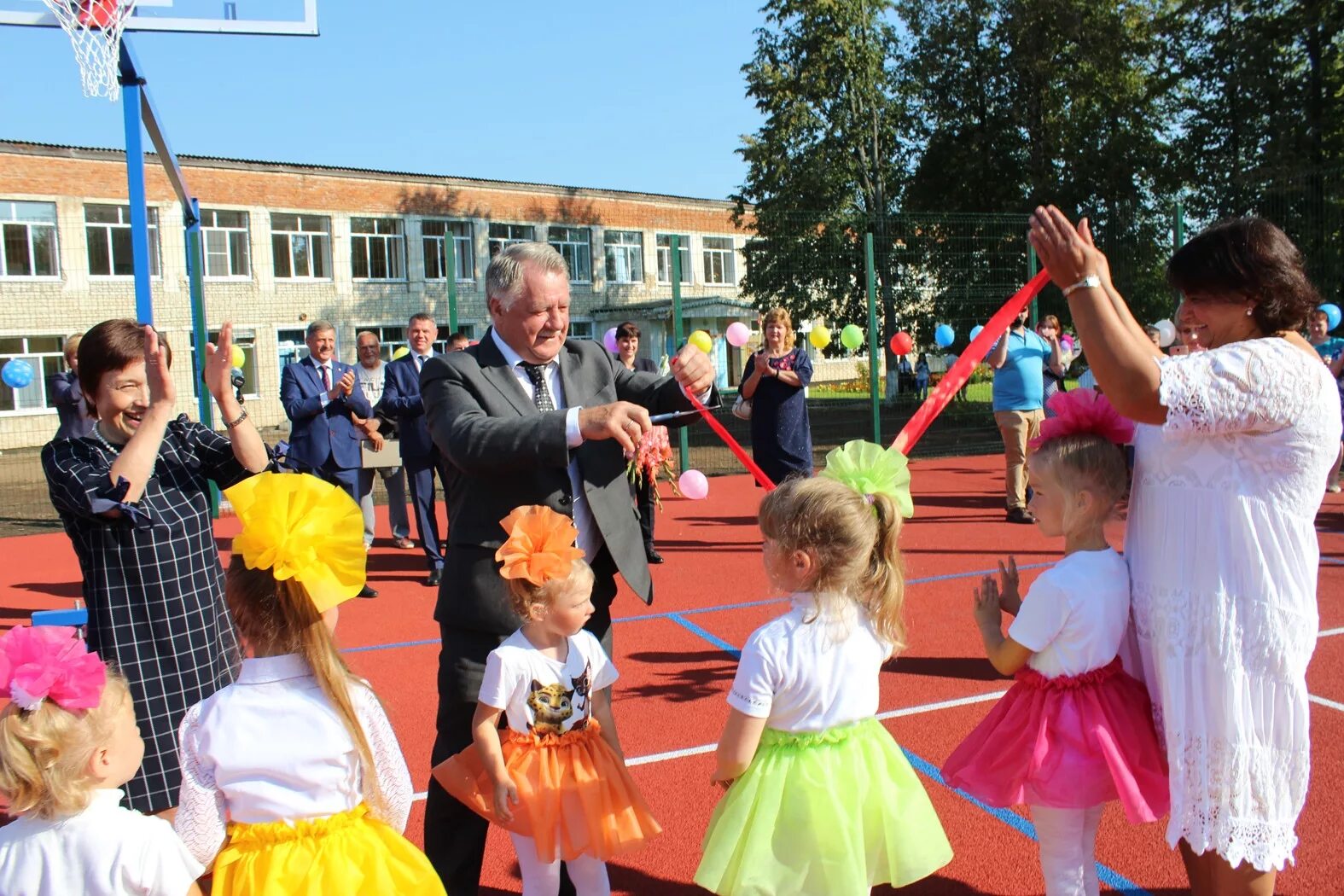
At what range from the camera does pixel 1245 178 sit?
24469 millimetres

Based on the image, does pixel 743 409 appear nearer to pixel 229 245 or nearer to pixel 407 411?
pixel 407 411

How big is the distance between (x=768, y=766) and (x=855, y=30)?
1318 inches

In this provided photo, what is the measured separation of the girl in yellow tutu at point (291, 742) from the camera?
2303 mm

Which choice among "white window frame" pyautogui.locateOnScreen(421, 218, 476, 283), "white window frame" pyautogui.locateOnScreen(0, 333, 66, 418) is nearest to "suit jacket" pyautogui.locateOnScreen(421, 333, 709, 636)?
"white window frame" pyautogui.locateOnScreen(0, 333, 66, 418)

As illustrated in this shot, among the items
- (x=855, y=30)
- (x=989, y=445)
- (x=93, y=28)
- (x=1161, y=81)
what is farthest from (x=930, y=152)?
(x=93, y=28)

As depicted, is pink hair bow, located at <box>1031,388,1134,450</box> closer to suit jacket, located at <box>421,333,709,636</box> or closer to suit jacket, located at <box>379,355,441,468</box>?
suit jacket, located at <box>421,333,709,636</box>

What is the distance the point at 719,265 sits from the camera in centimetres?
4278

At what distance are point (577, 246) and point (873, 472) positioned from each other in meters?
37.5

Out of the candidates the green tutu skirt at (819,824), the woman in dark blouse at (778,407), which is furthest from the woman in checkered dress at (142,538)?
the woman in dark blouse at (778,407)

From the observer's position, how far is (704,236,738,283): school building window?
4250 cm

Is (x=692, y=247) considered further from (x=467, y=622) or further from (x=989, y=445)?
(x=467, y=622)

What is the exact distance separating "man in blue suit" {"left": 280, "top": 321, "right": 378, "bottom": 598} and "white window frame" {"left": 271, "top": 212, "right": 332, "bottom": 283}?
Result: 81.4 ft

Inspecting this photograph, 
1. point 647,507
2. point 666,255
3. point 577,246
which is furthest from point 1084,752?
point 666,255

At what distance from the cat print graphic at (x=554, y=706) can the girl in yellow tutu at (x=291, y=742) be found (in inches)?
17.0
